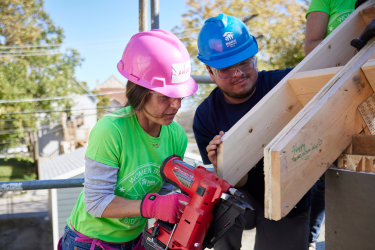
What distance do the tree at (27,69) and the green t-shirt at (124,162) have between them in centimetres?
2391

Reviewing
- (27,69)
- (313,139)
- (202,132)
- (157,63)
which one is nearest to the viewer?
(313,139)

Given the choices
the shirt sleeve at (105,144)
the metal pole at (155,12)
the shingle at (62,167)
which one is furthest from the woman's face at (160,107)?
Answer: the shingle at (62,167)

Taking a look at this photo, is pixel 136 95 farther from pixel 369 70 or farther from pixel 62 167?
pixel 62 167

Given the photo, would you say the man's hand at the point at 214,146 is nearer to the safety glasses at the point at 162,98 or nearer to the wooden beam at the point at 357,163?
the safety glasses at the point at 162,98

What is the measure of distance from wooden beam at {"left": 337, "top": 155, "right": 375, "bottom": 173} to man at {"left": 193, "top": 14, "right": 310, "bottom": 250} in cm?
87

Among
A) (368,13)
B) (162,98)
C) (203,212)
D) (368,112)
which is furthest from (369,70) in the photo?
(162,98)

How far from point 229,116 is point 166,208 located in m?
0.95

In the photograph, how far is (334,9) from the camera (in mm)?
2223

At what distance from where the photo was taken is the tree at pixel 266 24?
43.3 feet

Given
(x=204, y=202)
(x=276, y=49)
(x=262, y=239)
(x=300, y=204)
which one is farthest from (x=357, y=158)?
(x=276, y=49)

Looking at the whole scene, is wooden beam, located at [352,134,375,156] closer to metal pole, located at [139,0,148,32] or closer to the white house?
metal pole, located at [139,0,148,32]

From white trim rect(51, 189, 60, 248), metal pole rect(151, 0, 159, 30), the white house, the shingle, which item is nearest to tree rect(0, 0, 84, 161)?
the white house

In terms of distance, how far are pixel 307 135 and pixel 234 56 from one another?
1.11 m

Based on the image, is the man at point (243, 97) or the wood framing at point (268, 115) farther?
the man at point (243, 97)
